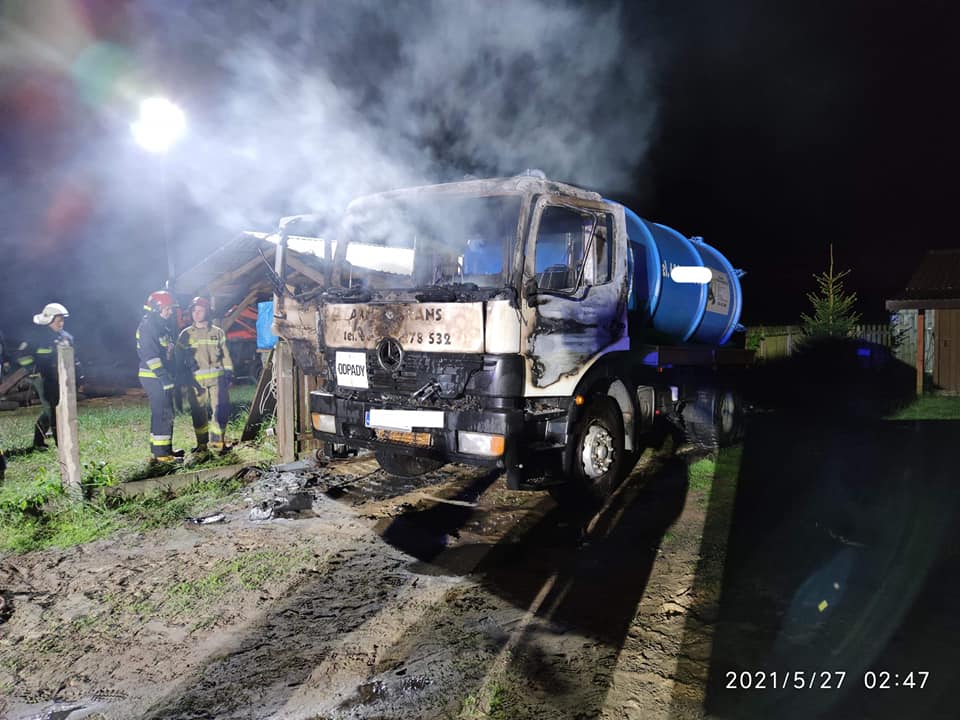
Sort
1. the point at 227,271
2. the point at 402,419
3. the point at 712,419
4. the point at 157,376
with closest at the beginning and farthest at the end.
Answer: the point at 402,419
the point at 157,376
the point at 712,419
the point at 227,271

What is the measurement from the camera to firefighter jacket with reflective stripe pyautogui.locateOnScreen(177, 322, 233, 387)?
816 centimetres

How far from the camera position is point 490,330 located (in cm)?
477

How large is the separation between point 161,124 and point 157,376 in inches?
186

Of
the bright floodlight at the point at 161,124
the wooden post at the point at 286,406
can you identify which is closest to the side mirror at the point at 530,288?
the wooden post at the point at 286,406

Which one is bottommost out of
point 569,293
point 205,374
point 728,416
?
point 728,416

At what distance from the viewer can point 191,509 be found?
576 cm

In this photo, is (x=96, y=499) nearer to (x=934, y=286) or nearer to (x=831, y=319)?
(x=831, y=319)

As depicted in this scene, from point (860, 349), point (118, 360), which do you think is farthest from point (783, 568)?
point (118, 360)

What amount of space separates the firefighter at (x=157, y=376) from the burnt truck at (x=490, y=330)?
1.74 meters

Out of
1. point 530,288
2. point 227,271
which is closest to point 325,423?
point 530,288

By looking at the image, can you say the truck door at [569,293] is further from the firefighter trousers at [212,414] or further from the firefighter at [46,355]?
the firefighter at [46,355]

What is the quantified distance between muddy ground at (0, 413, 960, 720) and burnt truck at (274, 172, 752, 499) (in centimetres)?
73

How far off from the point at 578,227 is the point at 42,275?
72.2 feet

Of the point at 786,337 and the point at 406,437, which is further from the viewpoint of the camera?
the point at 786,337
